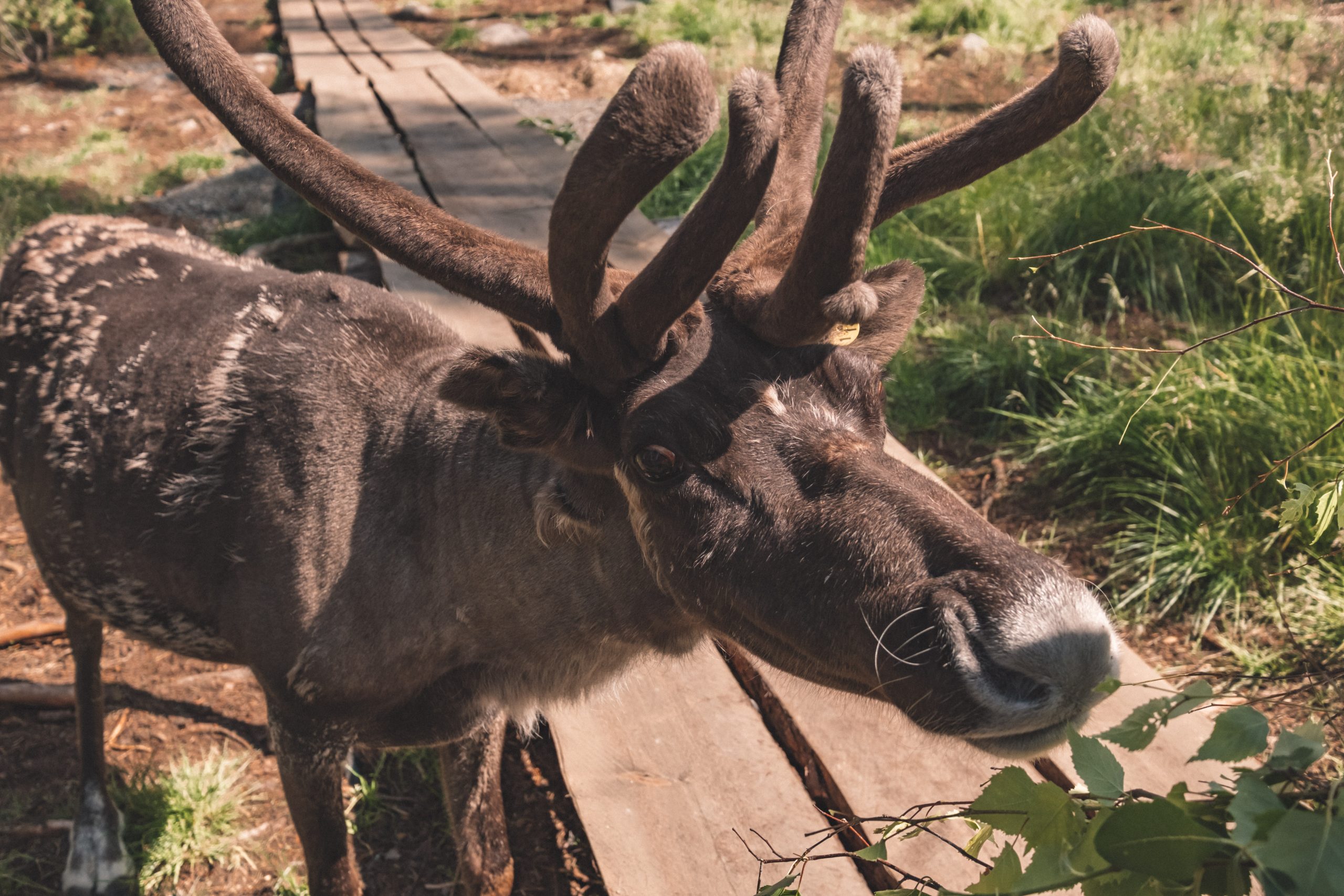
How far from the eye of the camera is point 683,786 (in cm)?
305

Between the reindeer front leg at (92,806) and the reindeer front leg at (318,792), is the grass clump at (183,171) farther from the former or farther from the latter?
the reindeer front leg at (318,792)

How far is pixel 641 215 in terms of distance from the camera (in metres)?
6.25

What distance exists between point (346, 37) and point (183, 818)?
974 cm

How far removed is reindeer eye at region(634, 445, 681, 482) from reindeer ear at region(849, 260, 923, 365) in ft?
2.23

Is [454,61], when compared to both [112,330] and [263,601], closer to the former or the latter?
[112,330]

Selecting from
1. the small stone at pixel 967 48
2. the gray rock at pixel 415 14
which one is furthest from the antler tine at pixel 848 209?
the gray rock at pixel 415 14

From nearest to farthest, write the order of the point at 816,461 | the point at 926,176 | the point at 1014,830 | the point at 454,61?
the point at 1014,830 → the point at 816,461 → the point at 926,176 → the point at 454,61

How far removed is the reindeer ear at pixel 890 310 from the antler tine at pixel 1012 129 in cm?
16

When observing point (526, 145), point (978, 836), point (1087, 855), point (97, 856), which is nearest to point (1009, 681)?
point (978, 836)

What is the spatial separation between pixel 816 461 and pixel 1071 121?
3.40 feet

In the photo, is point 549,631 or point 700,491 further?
point 549,631

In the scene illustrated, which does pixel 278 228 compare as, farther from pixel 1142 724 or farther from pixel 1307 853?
pixel 1307 853

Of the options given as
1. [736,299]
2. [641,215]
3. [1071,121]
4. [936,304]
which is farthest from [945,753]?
[641,215]

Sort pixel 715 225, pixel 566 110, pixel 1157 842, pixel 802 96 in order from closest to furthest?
1. pixel 1157 842
2. pixel 715 225
3. pixel 802 96
4. pixel 566 110
